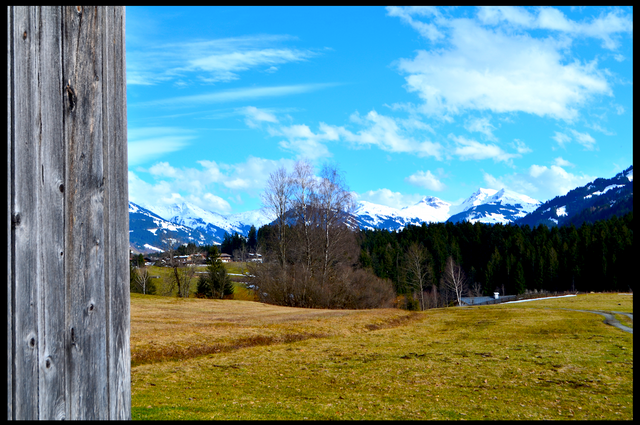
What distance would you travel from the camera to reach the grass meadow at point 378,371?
955cm

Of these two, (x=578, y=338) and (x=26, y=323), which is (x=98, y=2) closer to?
(x=26, y=323)

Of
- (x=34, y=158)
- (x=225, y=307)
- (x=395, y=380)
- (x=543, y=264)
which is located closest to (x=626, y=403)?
(x=395, y=380)

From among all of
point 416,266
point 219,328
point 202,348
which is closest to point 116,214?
point 202,348

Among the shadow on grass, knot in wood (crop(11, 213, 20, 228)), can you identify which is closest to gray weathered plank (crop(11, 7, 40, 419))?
knot in wood (crop(11, 213, 20, 228))

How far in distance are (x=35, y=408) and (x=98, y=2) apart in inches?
72.7

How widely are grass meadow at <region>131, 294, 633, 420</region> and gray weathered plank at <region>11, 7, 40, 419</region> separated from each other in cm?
721

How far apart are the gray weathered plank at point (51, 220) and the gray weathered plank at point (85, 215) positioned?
40mm

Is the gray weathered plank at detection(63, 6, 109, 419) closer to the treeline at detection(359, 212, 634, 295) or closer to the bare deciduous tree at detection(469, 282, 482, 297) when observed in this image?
the treeline at detection(359, 212, 634, 295)

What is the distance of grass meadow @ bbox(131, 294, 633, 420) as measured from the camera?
9.55m

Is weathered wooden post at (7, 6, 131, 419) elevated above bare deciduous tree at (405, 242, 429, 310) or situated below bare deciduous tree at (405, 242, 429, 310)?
above

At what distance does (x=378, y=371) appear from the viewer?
14070 millimetres

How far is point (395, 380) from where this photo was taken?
12742 millimetres

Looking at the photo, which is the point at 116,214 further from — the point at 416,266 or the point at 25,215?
the point at 416,266

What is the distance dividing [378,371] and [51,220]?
43.7 feet
